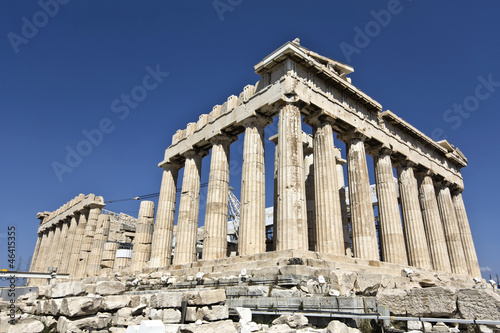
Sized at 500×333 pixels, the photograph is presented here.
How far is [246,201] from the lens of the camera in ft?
63.0

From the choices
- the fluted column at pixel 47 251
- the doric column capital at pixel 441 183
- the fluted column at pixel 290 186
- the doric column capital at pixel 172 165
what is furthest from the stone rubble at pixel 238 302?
the fluted column at pixel 47 251

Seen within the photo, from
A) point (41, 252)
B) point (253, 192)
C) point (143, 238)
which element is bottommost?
point (143, 238)

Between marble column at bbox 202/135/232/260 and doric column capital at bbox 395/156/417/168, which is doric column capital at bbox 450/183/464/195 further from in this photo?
marble column at bbox 202/135/232/260

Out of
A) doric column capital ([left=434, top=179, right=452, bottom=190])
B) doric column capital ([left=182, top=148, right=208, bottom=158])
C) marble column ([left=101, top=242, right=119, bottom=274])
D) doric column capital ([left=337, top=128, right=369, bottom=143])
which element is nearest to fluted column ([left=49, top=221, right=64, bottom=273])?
marble column ([left=101, top=242, right=119, bottom=274])

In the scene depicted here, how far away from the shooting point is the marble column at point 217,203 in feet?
68.2

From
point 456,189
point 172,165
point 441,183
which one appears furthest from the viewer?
point 456,189

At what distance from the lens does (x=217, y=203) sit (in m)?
21.6

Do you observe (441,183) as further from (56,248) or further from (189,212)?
(56,248)

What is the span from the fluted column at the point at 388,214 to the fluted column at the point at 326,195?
14.9 ft

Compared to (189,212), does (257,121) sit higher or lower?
higher

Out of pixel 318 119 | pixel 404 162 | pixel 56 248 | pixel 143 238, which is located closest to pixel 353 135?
pixel 318 119

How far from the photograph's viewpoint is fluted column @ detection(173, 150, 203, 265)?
23.7 m

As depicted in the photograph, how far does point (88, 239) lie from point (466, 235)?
3579 centimetres

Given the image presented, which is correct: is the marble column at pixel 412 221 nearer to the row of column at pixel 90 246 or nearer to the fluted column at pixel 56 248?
the row of column at pixel 90 246
